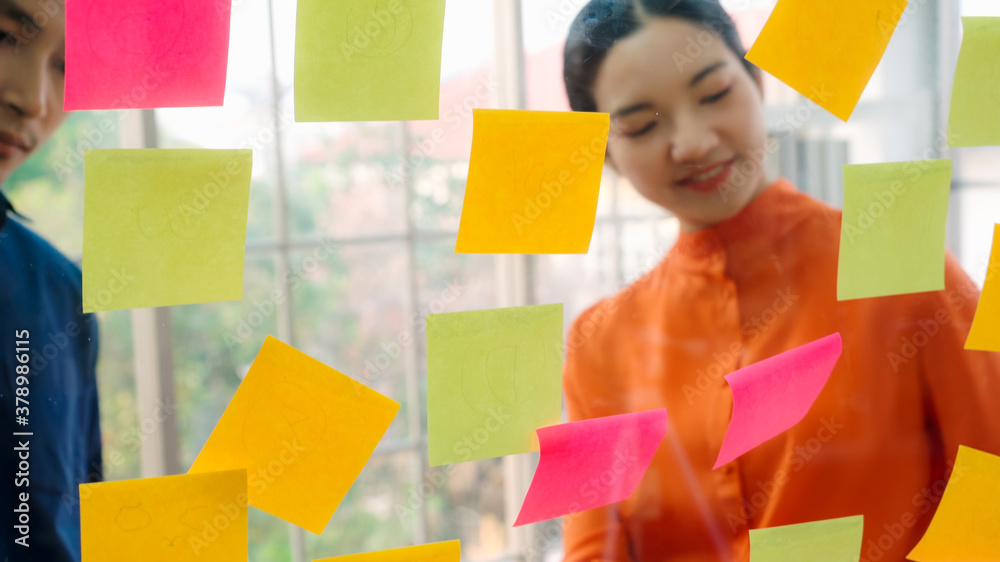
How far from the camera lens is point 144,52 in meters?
0.50

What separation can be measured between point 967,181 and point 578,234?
16.3 inches

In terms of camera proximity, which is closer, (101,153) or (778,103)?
(101,153)

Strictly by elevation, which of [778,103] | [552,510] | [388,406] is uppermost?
[778,103]

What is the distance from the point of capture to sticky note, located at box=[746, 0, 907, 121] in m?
0.62

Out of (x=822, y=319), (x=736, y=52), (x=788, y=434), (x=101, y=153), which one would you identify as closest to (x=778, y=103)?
(x=736, y=52)

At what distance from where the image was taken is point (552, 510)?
24.0 inches

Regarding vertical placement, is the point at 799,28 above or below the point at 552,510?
above

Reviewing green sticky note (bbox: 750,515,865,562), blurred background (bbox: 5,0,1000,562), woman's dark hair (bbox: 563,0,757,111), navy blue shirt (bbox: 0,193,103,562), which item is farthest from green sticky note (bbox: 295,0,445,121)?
green sticky note (bbox: 750,515,865,562)

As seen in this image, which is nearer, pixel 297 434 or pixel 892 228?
pixel 297 434

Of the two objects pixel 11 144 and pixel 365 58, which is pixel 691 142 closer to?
pixel 365 58

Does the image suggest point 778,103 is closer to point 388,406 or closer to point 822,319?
point 822,319

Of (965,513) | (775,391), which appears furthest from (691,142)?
(965,513)

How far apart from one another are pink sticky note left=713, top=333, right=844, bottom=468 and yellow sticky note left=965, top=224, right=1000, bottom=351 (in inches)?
5.7

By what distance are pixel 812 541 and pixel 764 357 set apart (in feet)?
0.60
